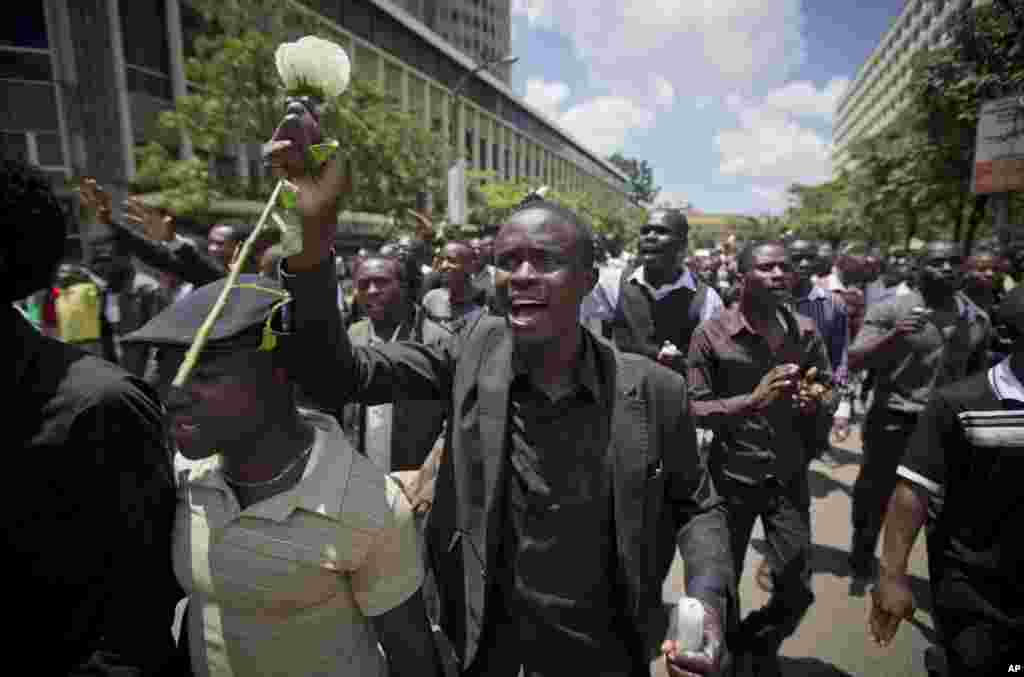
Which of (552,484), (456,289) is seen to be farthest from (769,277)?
(456,289)

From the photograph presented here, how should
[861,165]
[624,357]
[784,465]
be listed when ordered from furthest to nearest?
[861,165] < [784,465] < [624,357]

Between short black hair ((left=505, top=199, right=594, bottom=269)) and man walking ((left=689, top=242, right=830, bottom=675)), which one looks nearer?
short black hair ((left=505, top=199, right=594, bottom=269))

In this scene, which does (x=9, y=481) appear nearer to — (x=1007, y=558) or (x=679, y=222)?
(x=1007, y=558)

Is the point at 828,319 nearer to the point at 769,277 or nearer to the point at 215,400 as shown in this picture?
the point at 769,277

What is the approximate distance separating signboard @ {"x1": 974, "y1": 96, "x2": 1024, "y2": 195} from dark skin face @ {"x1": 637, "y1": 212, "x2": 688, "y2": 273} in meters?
3.04

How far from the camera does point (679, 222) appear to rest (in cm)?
478

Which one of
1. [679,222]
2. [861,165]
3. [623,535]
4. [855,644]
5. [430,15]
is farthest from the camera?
[430,15]

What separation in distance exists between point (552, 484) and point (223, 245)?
3900 millimetres

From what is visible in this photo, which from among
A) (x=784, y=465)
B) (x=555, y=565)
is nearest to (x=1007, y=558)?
(x=784, y=465)

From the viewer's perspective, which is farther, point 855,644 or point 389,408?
point 855,644

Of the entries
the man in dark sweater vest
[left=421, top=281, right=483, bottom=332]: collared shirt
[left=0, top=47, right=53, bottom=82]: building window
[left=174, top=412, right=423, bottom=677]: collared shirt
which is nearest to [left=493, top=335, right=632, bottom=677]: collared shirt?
[left=174, top=412, right=423, bottom=677]: collared shirt

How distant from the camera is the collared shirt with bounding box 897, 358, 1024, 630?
80.3 inches

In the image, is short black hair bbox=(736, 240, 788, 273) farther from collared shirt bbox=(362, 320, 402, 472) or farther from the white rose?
the white rose

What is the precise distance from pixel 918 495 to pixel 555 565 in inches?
62.6
